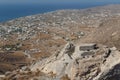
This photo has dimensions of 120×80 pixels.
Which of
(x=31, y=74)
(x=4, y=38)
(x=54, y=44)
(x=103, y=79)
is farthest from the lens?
(x=4, y=38)

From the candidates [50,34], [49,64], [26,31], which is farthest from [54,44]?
[49,64]

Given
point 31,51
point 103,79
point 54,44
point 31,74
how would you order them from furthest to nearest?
point 54,44
point 31,51
point 31,74
point 103,79

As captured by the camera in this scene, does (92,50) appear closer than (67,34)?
Yes

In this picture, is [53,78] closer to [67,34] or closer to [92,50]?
[92,50]

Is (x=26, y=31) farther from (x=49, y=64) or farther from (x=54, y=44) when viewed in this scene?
(x=49, y=64)

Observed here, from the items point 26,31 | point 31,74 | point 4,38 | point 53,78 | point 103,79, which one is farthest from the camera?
point 26,31

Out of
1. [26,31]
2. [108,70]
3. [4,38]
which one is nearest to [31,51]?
[4,38]

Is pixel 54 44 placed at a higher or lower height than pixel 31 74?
lower

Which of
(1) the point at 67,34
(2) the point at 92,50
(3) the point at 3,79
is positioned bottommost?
(1) the point at 67,34

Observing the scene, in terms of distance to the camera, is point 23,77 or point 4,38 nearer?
point 23,77
